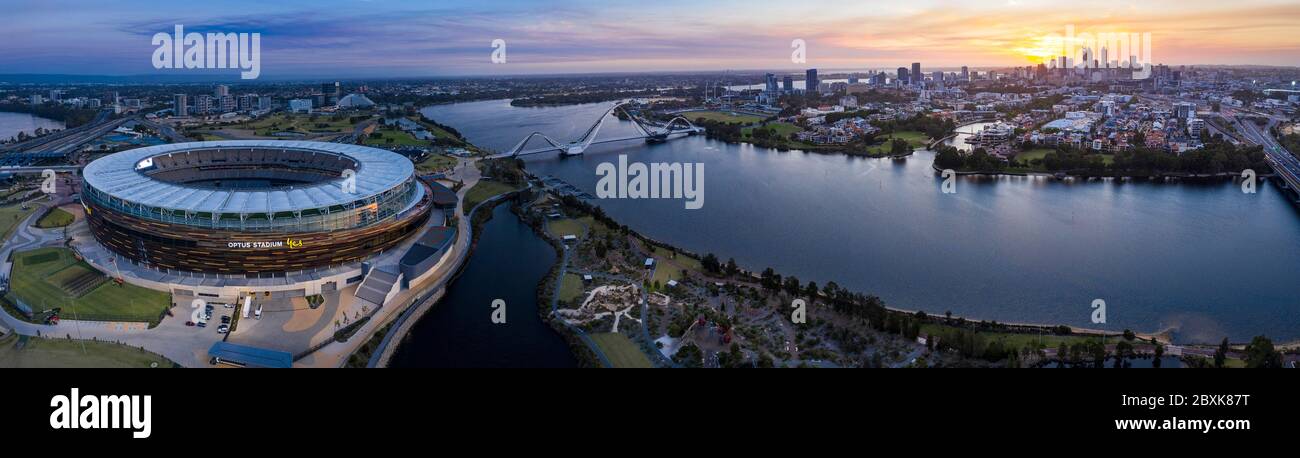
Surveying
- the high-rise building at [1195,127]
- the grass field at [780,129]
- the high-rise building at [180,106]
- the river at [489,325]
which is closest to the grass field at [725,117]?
the grass field at [780,129]

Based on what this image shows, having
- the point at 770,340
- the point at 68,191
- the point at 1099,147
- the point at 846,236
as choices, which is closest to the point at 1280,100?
the point at 1099,147

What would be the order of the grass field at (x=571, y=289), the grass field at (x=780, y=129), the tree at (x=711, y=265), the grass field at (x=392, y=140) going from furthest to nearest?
the grass field at (x=780, y=129) < the grass field at (x=392, y=140) < the tree at (x=711, y=265) < the grass field at (x=571, y=289)

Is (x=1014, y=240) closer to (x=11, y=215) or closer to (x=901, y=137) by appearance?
(x=901, y=137)

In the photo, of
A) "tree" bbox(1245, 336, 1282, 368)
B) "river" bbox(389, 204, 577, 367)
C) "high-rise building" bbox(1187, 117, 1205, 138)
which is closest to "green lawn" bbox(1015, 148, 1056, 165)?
"high-rise building" bbox(1187, 117, 1205, 138)

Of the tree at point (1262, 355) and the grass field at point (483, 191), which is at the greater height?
the grass field at point (483, 191)

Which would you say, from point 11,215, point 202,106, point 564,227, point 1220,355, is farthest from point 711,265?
point 202,106

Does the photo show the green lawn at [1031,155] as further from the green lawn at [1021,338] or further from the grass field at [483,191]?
the grass field at [483,191]

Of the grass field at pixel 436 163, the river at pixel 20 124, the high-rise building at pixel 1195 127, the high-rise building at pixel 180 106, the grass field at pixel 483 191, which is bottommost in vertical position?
the grass field at pixel 483 191

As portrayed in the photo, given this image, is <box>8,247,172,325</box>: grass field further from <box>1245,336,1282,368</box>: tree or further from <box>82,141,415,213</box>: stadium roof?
<box>1245,336,1282,368</box>: tree
